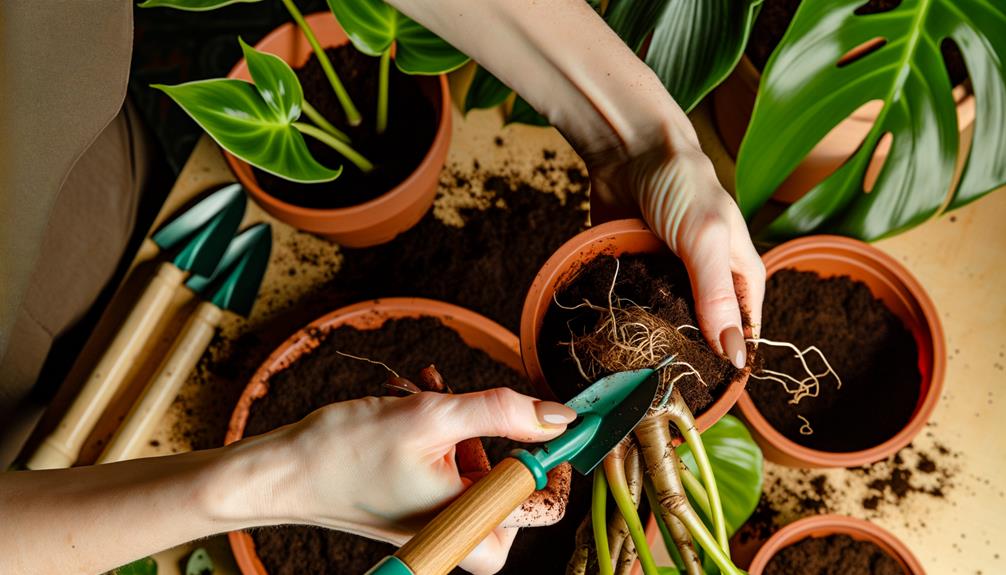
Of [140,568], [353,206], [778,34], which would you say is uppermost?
[778,34]

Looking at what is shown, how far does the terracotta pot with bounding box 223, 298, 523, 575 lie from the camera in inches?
35.1

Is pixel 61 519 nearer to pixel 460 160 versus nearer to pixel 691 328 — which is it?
pixel 691 328

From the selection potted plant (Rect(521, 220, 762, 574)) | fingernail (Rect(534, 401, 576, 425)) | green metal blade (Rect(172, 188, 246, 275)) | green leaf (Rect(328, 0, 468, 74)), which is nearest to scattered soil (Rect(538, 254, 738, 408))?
potted plant (Rect(521, 220, 762, 574))

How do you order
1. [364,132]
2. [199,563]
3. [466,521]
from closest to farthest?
[466,521] < [199,563] < [364,132]

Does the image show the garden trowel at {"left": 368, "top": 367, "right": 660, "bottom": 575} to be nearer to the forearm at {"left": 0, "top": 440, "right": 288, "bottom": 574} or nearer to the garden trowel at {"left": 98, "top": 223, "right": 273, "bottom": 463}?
the forearm at {"left": 0, "top": 440, "right": 288, "bottom": 574}

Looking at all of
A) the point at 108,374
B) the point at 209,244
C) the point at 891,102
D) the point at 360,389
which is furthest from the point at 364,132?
the point at 891,102

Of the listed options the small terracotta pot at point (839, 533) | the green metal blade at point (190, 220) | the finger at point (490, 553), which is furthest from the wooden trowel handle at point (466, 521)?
the green metal blade at point (190, 220)

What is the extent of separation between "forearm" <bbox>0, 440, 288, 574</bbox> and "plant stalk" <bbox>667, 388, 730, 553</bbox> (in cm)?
34

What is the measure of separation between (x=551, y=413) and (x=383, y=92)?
57 cm

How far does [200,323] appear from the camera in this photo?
986 millimetres

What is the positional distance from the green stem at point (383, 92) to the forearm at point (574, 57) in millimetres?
180

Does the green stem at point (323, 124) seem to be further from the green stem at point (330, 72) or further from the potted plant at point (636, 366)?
the potted plant at point (636, 366)

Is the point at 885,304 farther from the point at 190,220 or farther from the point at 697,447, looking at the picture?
the point at 190,220

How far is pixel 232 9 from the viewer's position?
1.49 metres
